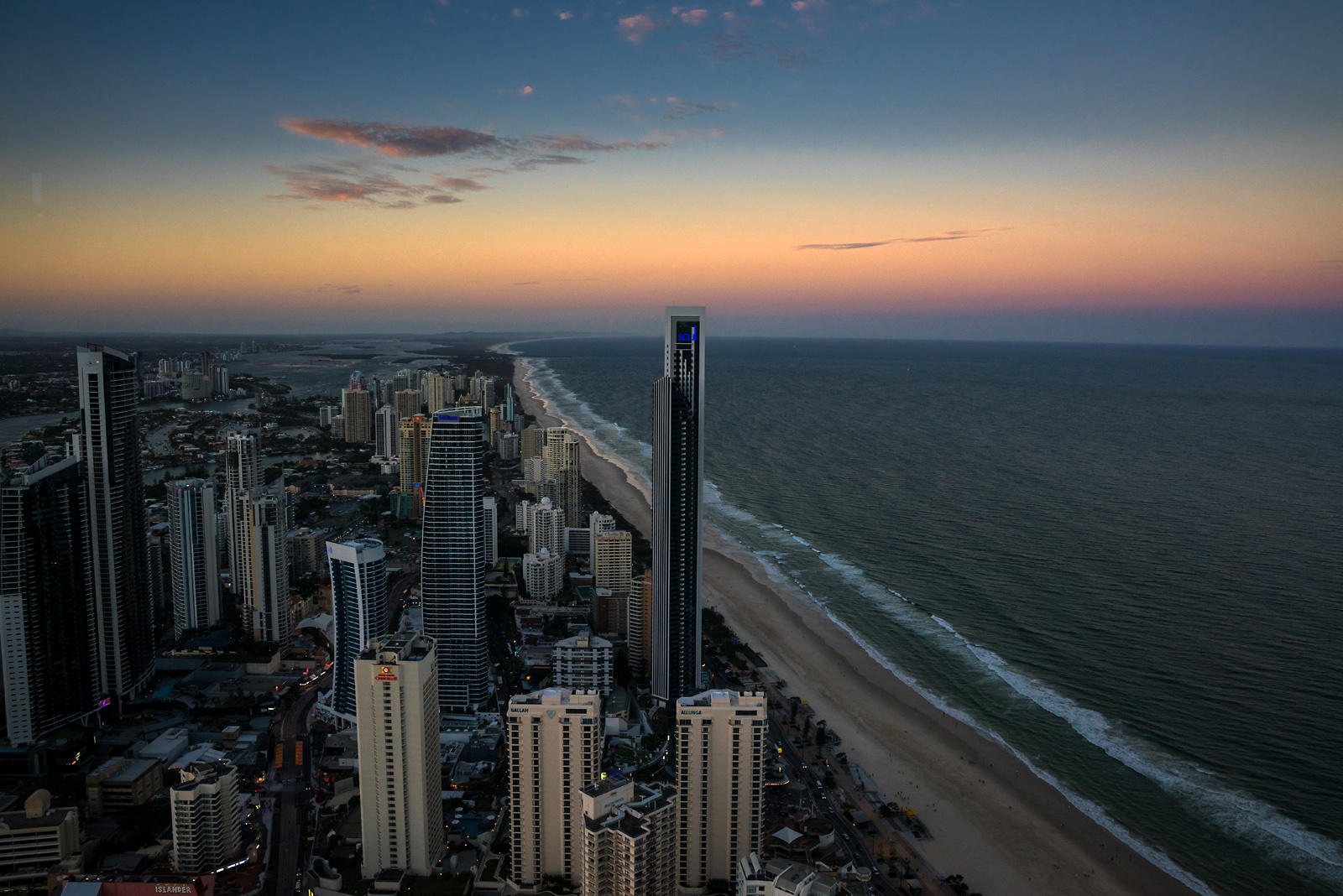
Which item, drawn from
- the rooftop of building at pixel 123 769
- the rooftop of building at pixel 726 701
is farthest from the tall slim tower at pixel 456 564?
the rooftop of building at pixel 726 701

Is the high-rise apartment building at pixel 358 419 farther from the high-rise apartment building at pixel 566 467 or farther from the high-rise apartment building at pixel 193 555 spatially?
the high-rise apartment building at pixel 193 555

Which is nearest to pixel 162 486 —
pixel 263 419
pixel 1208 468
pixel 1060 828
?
pixel 263 419

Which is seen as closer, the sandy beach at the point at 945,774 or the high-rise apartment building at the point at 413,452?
the sandy beach at the point at 945,774

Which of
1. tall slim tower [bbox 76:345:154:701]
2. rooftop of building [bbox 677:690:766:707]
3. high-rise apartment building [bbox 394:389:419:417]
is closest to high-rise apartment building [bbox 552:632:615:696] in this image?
rooftop of building [bbox 677:690:766:707]

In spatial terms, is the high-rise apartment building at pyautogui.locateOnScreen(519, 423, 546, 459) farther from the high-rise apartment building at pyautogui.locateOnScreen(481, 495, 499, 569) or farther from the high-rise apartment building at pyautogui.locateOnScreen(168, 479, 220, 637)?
the high-rise apartment building at pyautogui.locateOnScreen(168, 479, 220, 637)

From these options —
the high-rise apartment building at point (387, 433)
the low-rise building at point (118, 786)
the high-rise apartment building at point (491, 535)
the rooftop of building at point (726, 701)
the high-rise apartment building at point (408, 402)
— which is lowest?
the low-rise building at point (118, 786)

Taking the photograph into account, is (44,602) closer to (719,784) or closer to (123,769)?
(123,769)

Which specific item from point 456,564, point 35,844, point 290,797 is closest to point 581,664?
point 456,564
